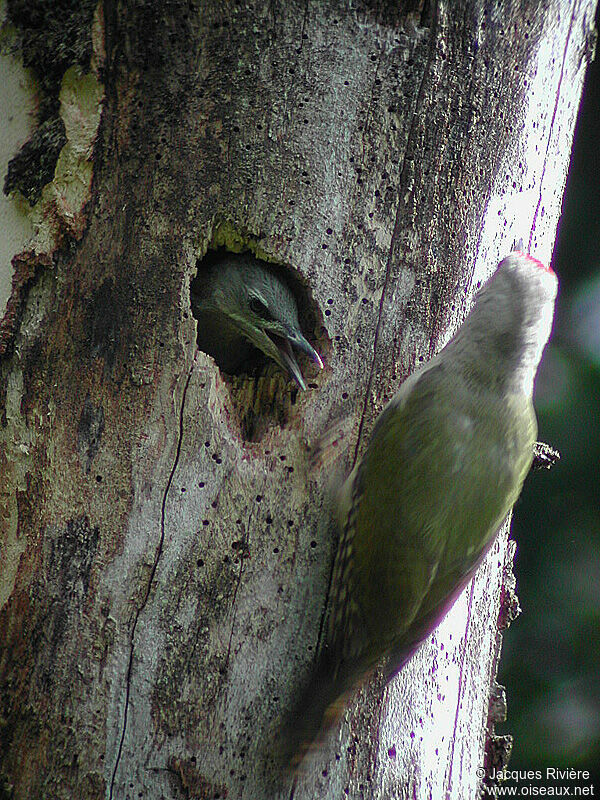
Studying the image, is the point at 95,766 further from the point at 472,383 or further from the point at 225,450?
the point at 472,383

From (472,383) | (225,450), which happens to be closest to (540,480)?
(472,383)

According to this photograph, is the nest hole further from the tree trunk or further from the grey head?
the grey head

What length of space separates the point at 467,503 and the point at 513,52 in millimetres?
1165

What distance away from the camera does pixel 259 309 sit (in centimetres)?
270

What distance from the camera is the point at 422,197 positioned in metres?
2.32

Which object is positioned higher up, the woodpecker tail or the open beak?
the open beak

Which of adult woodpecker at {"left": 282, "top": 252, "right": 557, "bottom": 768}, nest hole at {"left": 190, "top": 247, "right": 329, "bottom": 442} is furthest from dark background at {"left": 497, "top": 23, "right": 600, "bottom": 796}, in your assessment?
adult woodpecker at {"left": 282, "top": 252, "right": 557, "bottom": 768}

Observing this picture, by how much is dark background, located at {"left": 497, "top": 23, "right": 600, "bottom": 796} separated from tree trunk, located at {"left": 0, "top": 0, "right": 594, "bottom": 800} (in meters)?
1.56

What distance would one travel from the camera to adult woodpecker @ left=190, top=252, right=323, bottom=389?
2.51m

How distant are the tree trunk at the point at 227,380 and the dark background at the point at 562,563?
156 cm

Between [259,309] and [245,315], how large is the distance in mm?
143

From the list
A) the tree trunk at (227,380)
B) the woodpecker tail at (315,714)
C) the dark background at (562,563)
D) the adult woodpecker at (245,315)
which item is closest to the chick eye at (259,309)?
the adult woodpecker at (245,315)

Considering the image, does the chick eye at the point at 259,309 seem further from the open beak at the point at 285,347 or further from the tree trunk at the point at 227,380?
the tree trunk at the point at 227,380

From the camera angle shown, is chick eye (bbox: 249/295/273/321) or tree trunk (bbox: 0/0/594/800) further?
chick eye (bbox: 249/295/273/321)
